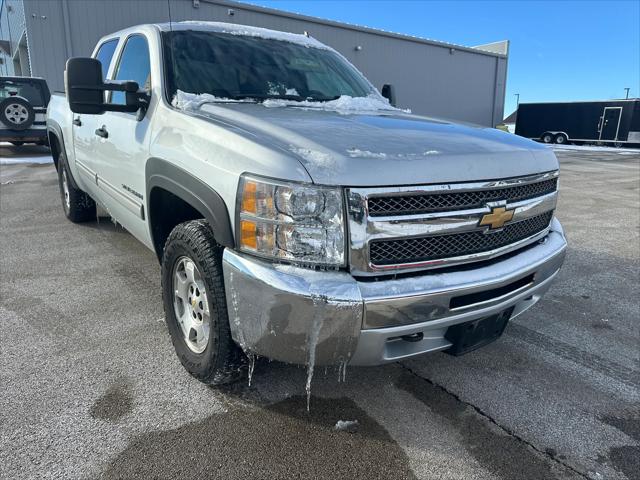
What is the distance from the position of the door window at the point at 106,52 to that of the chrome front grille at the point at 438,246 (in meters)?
3.28

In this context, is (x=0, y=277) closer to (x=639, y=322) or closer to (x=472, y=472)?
(x=472, y=472)

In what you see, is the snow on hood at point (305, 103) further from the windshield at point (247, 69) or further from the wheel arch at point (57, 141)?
the wheel arch at point (57, 141)

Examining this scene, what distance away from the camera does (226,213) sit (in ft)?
6.86

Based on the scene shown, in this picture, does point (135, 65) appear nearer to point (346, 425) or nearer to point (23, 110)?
point (346, 425)

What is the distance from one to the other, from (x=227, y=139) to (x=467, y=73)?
30.2 metres

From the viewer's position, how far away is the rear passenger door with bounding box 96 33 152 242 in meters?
3.08

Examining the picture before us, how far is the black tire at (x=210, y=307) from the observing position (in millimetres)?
2209

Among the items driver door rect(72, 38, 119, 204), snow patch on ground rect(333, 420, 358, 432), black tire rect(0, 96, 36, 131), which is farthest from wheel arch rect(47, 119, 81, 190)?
black tire rect(0, 96, 36, 131)

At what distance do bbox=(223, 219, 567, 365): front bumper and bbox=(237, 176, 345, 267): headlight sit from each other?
71 millimetres

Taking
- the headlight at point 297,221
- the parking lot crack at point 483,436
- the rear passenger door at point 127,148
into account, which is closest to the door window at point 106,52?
the rear passenger door at point 127,148

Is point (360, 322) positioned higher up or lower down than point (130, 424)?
higher up

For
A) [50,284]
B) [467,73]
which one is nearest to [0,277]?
[50,284]

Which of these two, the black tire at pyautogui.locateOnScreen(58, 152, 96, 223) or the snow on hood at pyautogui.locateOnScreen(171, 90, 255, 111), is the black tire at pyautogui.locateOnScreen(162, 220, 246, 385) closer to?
the snow on hood at pyautogui.locateOnScreen(171, 90, 255, 111)

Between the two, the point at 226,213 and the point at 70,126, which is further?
the point at 70,126
